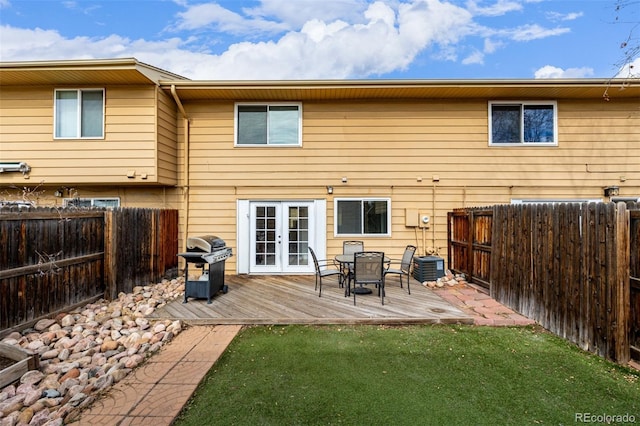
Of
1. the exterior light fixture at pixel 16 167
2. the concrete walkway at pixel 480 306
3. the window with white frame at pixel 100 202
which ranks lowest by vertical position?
the concrete walkway at pixel 480 306

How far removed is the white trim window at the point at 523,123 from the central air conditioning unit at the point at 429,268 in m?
3.35

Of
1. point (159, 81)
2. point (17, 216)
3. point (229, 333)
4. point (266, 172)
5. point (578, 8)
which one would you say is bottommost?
point (229, 333)

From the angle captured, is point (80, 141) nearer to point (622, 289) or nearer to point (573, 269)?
point (573, 269)

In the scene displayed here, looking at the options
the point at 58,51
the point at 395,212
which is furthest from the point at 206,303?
the point at 58,51

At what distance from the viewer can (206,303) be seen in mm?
5203

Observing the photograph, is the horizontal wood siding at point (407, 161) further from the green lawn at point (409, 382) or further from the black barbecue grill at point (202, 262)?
the green lawn at point (409, 382)

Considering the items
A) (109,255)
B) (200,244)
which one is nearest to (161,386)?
(200,244)

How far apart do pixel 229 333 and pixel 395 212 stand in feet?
16.2

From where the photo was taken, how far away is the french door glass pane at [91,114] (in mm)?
6980

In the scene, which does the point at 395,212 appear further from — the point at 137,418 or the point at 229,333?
the point at 137,418

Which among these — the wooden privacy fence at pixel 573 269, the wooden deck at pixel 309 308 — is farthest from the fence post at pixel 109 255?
the wooden privacy fence at pixel 573 269

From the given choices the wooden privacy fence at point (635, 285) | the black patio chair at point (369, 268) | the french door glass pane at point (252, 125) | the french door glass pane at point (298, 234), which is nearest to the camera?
the wooden privacy fence at point (635, 285)

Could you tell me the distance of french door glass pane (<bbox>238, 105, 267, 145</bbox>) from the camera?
25.3ft

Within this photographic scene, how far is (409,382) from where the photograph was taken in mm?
2895
